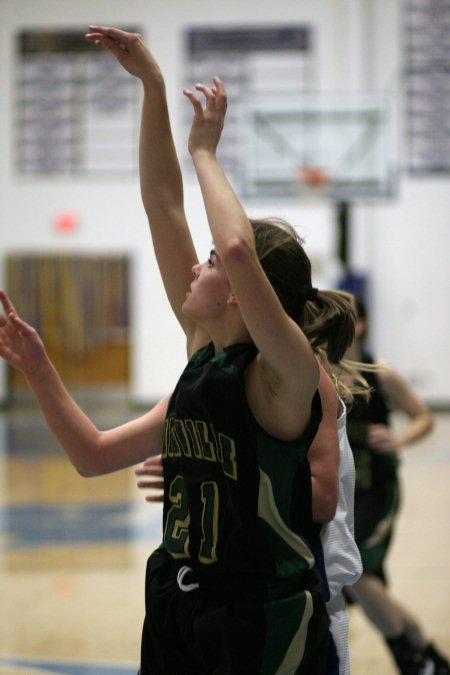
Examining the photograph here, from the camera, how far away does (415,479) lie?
33.6 ft

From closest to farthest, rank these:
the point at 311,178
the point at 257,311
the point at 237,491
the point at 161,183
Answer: the point at 257,311
the point at 237,491
the point at 161,183
the point at 311,178

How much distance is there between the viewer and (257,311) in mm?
A: 1875

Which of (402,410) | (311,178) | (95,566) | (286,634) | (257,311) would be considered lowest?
(95,566)

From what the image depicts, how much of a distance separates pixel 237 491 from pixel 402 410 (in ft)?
9.46

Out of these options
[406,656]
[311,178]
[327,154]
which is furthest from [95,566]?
[327,154]

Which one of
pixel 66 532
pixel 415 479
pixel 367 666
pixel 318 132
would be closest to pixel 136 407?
pixel 318 132

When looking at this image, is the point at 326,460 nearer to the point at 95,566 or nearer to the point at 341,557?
the point at 341,557

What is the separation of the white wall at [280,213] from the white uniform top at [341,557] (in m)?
13.0

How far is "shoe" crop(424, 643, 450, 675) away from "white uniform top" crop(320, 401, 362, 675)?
6.96ft

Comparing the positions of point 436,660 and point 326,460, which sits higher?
point 326,460

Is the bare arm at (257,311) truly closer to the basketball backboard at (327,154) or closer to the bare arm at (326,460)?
the bare arm at (326,460)

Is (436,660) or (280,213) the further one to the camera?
(280,213)

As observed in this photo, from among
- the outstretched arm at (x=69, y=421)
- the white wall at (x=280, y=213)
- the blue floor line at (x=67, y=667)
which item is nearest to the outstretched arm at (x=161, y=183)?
the outstretched arm at (x=69, y=421)

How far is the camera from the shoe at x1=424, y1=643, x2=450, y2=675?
4.21 m
